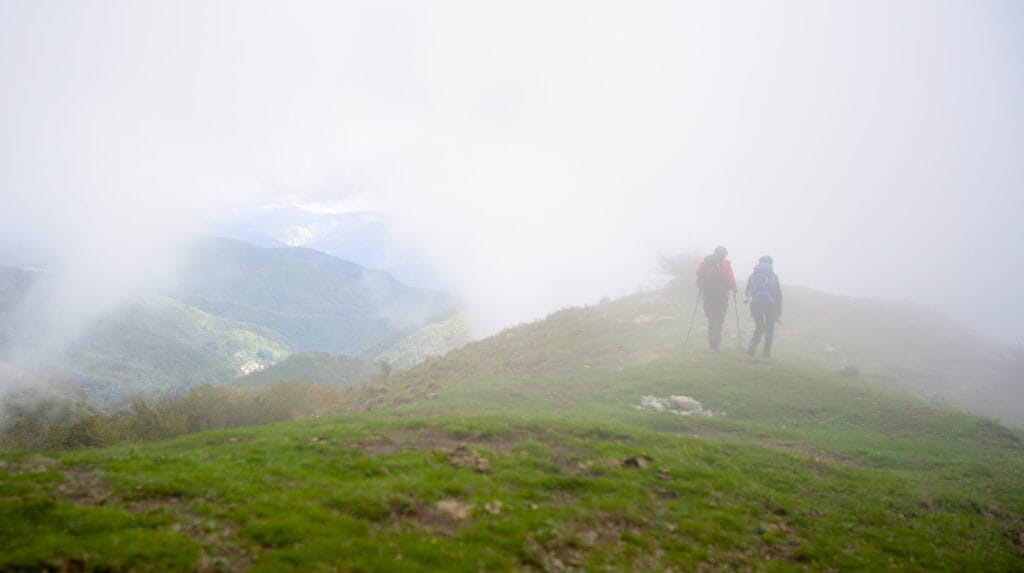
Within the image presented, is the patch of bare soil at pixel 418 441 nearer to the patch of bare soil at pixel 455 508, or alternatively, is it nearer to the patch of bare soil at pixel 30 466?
the patch of bare soil at pixel 455 508

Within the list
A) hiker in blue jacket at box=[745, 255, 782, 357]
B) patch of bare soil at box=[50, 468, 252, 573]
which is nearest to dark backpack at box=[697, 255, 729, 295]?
hiker in blue jacket at box=[745, 255, 782, 357]

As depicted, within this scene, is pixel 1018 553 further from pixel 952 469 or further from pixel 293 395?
pixel 293 395

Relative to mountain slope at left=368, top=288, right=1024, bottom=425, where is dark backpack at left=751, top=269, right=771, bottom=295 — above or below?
above

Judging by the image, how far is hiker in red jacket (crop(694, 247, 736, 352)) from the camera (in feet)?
123

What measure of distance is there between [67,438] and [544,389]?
27.8 m

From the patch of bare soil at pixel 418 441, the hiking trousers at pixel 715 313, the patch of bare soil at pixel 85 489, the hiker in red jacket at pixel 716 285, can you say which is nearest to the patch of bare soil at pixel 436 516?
the patch of bare soil at pixel 418 441

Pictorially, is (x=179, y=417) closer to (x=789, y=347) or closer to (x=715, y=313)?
(x=715, y=313)

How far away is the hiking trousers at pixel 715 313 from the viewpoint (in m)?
38.3

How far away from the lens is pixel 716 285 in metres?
38.0

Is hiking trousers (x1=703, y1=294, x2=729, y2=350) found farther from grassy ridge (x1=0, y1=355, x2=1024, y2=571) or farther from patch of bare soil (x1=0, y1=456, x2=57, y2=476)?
patch of bare soil (x1=0, y1=456, x2=57, y2=476)

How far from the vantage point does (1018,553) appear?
1149 centimetres

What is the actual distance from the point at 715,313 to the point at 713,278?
3.10 meters

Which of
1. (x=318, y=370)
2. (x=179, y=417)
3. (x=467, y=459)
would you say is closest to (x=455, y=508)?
(x=467, y=459)

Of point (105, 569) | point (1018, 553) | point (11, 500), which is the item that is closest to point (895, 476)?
point (1018, 553)
